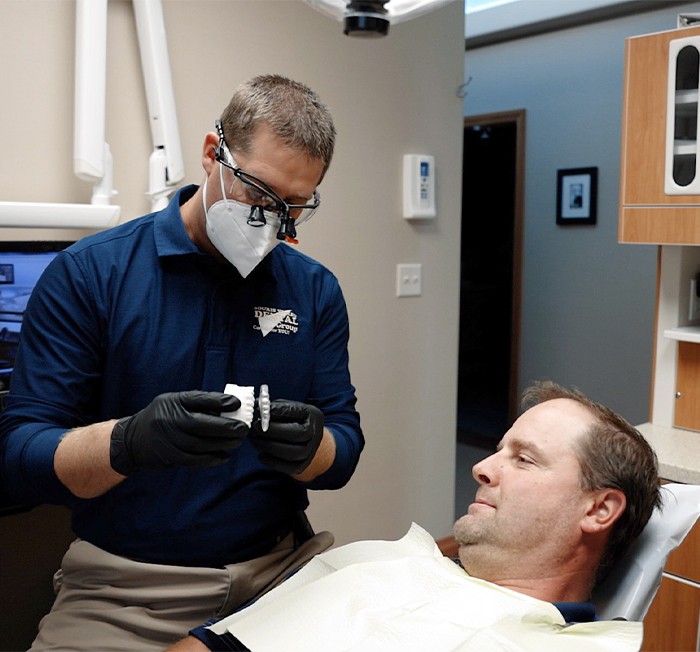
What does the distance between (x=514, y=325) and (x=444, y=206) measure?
67.8 inches

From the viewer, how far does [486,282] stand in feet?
17.3

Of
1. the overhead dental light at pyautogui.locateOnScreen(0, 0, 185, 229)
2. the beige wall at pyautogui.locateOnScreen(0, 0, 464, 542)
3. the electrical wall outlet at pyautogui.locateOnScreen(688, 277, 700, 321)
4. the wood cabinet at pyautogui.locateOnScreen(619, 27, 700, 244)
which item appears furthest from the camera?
the electrical wall outlet at pyautogui.locateOnScreen(688, 277, 700, 321)

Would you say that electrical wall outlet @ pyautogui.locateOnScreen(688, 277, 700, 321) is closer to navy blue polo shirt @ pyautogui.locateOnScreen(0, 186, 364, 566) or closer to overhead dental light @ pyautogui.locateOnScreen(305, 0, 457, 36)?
navy blue polo shirt @ pyautogui.locateOnScreen(0, 186, 364, 566)

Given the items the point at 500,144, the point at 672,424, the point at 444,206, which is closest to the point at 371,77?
the point at 444,206

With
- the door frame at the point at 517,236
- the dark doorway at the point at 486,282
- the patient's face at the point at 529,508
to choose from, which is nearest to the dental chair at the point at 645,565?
the patient's face at the point at 529,508

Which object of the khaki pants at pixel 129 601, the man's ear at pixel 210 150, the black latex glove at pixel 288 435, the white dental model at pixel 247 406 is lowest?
the khaki pants at pixel 129 601

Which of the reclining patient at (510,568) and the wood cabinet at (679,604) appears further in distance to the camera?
the wood cabinet at (679,604)

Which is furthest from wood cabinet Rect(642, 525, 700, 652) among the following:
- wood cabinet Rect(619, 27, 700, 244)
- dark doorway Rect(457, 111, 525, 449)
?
dark doorway Rect(457, 111, 525, 449)

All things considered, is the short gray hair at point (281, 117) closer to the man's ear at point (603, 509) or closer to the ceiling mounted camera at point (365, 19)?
the ceiling mounted camera at point (365, 19)

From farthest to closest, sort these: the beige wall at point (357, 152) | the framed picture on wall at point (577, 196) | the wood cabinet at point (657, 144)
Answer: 1. the framed picture on wall at point (577, 196)
2. the wood cabinet at point (657, 144)
3. the beige wall at point (357, 152)

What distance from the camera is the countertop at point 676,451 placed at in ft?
6.57

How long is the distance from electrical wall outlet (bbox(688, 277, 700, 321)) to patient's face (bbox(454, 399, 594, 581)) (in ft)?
3.61

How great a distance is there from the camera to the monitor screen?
1.80m

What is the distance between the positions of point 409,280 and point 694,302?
994mm
